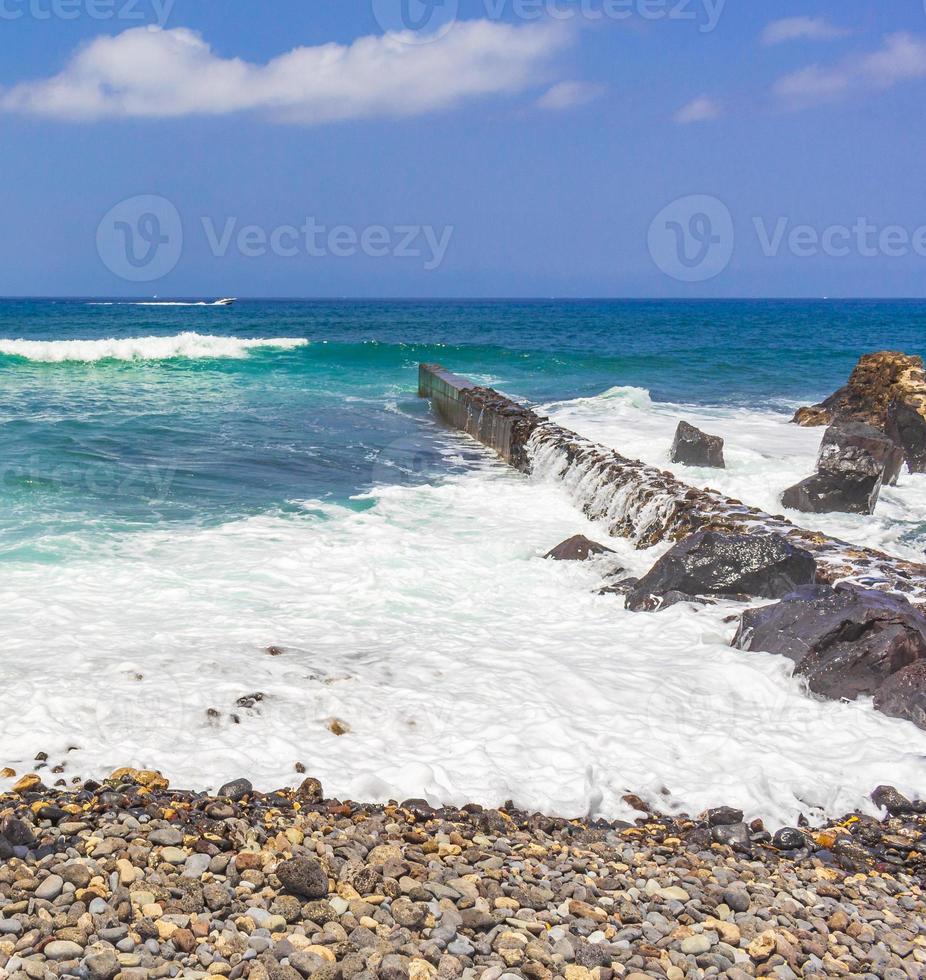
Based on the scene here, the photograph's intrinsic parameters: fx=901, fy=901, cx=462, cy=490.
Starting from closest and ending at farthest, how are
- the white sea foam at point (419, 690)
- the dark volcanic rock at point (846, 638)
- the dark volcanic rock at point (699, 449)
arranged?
the white sea foam at point (419, 690) < the dark volcanic rock at point (846, 638) < the dark volcanic rock at point (699, 449)

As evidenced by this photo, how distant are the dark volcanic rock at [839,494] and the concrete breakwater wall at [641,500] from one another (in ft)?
6.21

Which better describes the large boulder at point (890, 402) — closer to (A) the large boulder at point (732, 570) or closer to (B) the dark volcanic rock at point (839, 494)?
(B) the dark volcanic rock at point (839, 494)

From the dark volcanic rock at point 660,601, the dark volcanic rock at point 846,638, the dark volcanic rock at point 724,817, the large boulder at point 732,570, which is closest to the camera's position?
the dark volcanic rock at point 724,817

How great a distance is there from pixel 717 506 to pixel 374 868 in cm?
696

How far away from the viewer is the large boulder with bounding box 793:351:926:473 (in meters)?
14.8

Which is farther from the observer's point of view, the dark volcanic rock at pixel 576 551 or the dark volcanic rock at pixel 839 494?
the dark volcanic rock at pixel 839 494

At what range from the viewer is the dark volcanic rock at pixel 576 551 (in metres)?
8.93

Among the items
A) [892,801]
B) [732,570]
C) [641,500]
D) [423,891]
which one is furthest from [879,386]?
[423,891]

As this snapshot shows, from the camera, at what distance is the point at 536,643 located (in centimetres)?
673

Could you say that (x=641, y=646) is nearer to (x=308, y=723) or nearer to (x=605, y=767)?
(x=605, y=767)

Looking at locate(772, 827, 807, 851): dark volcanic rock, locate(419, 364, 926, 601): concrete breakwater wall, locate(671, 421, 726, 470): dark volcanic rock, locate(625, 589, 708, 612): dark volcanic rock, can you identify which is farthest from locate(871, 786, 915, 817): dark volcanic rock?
locate(671, 421, 726, 470): dark volcanic rock

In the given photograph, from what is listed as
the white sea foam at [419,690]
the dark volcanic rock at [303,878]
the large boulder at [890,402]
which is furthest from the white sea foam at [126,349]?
the dark volcanic rock at [303,878]

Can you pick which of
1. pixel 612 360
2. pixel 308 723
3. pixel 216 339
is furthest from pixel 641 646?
pixel 216 339

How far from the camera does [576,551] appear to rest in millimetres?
8953
